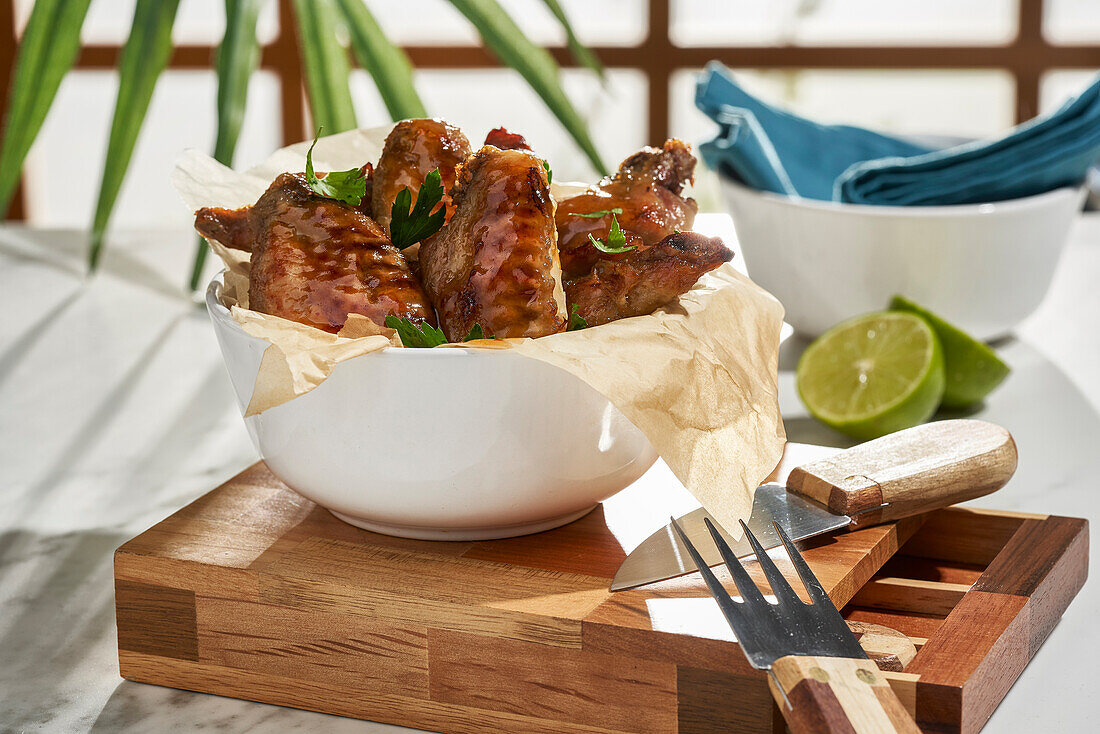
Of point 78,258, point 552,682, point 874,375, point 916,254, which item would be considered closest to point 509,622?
point 552,682

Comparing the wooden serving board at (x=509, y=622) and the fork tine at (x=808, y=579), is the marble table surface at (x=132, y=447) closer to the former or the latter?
the wooden serving board at (x=509, y=622)

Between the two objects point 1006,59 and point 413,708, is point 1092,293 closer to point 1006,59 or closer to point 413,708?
point 413,708

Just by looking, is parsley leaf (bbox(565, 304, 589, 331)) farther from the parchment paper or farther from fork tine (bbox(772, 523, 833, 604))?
fork tine (bbox(772, 523, 833, 604))

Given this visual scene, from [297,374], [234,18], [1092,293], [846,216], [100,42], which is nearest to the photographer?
[297,374]

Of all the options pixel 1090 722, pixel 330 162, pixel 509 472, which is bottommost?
pixel 1090 722

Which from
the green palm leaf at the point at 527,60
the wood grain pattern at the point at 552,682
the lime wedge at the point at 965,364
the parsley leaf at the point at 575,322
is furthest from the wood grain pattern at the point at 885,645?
the green palm leaf at the point at 527,60

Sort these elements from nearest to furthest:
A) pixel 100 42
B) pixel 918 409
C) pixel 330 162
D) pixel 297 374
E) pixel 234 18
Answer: pixel 297 374, pixel 330 162, pixel 918 409, pixel 234 18, pixel 100 42

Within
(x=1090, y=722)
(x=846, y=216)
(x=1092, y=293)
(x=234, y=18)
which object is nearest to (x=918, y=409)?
(x=846, y=216)

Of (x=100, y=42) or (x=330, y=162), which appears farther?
(x=100, y=42)

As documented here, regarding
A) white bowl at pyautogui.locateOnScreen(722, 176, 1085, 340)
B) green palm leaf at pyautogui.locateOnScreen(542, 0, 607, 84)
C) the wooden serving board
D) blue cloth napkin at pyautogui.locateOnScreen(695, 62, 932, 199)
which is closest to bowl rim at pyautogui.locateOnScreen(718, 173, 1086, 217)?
white bowl at pyautogui.locateOnScreen(722, 176, 1085, 340)
